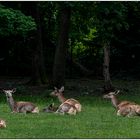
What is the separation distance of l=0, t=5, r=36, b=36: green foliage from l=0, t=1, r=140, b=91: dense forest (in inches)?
7.1

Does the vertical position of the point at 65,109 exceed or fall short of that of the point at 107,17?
it falls short

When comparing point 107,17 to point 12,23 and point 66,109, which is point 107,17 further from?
point 66,109

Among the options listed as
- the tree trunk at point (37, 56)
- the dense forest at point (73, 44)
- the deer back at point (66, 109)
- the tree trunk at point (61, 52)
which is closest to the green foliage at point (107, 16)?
the dense forest at point (73, 44)

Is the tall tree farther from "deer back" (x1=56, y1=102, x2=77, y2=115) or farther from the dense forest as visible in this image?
"deer back" (x1=56, y1=102, x2=77, y2=115)

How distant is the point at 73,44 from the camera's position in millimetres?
43062

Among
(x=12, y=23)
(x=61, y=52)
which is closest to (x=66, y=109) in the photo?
(x=12, y=23)

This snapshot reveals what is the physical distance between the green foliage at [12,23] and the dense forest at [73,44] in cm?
18

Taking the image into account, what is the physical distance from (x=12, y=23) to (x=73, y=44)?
23.1 meters

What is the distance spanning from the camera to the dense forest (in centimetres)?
2319

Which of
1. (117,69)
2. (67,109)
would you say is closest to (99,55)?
(117,69)

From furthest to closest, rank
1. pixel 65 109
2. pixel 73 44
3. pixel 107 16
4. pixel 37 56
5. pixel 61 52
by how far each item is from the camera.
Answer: pixel 73 44, pixel 37 56, pixel 61 52, pixel 107 16, pixel 65 109

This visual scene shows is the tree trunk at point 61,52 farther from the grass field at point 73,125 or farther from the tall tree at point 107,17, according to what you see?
the grass field at point 73,125

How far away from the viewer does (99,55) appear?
1607 inches

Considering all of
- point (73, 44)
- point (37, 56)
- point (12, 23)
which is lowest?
point (73, 44)
